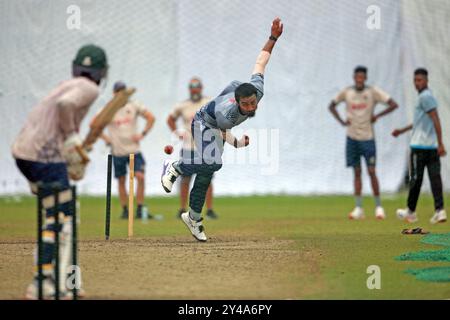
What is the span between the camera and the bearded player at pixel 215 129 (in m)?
12.1

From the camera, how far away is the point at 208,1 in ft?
74.6

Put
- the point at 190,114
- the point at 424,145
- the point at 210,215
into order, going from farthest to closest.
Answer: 1. the point at 190,114
2. the point at 210,215
3. the point at 424,145

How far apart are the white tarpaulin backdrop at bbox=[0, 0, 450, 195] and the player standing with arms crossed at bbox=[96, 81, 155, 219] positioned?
4067 mm

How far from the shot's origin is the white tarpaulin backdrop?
22594mm

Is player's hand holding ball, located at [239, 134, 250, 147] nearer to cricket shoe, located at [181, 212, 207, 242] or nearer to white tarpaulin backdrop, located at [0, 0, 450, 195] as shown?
cricket shoe, located at [181, 212, 207, 242]

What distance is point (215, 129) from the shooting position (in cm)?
1262

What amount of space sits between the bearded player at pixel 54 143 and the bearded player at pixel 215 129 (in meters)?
3.33

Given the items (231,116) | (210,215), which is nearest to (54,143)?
(231,116)

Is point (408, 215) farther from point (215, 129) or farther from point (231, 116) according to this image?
point (231, 116)

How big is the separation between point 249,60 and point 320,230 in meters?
8.31

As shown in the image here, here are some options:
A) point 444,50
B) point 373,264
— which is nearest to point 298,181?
point 444,50

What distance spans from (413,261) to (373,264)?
1.58 ft

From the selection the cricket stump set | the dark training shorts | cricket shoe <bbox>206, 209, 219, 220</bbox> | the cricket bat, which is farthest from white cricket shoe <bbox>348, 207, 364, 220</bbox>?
the cricket bat
